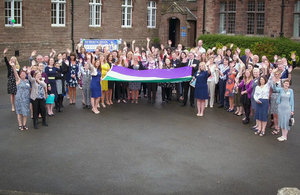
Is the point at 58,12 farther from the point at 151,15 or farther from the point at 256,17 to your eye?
the point at 256,17

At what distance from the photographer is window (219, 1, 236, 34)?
1256 inches

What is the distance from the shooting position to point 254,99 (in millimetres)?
12258

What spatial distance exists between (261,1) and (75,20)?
1332 cm

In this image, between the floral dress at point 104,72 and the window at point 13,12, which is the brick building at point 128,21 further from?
the floral dress at point 104,72

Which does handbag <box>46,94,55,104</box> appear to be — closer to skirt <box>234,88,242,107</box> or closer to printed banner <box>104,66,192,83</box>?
printed banner <box>104,66,192,83</box>

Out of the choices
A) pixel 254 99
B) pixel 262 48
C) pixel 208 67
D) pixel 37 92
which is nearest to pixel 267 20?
pixel 262 48

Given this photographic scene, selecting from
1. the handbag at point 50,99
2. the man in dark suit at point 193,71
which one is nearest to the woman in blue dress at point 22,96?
the handbag at point 50,99

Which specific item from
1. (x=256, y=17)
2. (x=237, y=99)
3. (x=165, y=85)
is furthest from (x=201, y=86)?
(x=256, y=17)

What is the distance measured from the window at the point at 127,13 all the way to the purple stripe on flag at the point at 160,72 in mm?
20885

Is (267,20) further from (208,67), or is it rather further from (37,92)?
(37,92)

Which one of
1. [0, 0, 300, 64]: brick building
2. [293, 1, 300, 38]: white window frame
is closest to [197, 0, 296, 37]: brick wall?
[0, 0, 300, 64]: brick building

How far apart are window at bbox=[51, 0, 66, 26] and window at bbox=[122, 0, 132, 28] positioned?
6408 millimetres

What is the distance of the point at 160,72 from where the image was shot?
53.1 feet

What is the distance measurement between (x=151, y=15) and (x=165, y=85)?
23809 millimetres
